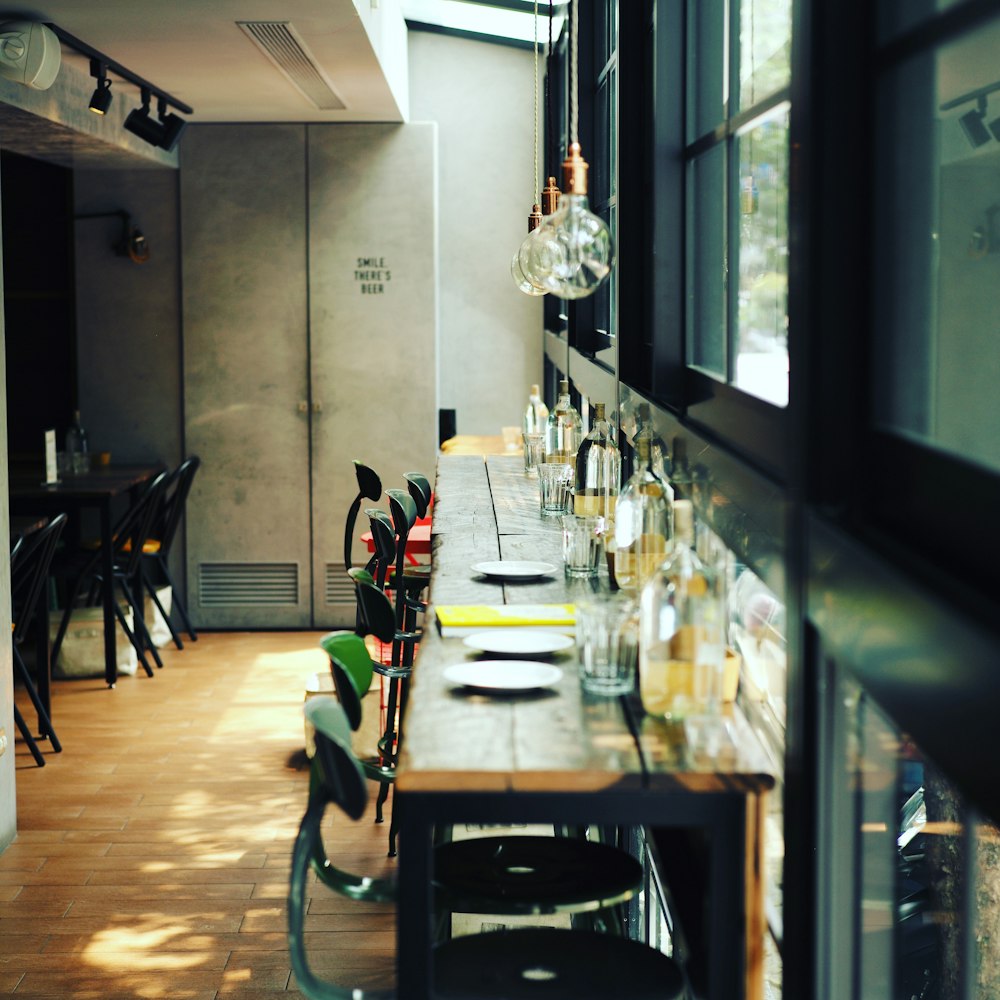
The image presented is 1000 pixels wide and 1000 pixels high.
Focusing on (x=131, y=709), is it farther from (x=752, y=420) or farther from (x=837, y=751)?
(x=837, y=751)

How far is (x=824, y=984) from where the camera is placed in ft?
5.27

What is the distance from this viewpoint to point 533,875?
2.05m

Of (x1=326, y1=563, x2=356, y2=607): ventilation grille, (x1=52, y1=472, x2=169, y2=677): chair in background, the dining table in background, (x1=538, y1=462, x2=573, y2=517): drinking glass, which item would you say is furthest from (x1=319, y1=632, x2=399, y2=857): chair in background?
(x1=326, y1=563, x2=356, y2=607): ventilation grille

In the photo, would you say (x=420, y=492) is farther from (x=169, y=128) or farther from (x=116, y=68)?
(x=169, y=128)

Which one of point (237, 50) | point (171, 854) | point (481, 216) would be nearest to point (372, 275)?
point (481, 216)

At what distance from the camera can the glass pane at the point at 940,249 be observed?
1.17 m

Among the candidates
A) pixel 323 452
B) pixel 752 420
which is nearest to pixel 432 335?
pixel 323 452

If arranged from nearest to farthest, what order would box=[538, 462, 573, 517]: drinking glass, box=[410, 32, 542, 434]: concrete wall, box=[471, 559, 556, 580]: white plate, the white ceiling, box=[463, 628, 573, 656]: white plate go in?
box=[463, 628, 573, 656]: white plate
box=[471, 559, 556, 580]: white plate
box=[538, 462, 573, 517]: drinking glass
the white ceiling
box=[410, 32, 542, 434]: concrete wall

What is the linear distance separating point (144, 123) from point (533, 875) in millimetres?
4378

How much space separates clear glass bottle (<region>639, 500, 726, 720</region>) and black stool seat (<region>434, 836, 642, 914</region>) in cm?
30

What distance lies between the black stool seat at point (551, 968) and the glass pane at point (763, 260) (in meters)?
0.83

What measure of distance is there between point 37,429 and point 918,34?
21.8ft

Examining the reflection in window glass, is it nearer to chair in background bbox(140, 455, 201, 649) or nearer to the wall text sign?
chair in background bbox(140, 455, 201, 649)

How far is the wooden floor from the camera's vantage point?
11.2ft
